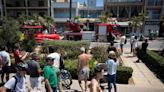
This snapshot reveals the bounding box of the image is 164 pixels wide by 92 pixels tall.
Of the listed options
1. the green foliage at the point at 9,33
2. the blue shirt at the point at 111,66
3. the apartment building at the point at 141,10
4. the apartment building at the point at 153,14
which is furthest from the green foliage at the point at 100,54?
the apartment building at the point at 153,14

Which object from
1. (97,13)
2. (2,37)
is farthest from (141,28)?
(2,37)

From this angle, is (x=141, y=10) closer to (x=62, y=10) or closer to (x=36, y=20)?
(x=62, y=10)

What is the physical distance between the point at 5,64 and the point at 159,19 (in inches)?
1727

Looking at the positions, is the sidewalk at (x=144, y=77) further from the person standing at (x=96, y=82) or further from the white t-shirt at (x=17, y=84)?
the white t-shirt at (x=17, y=84)

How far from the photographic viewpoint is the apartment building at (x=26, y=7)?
54.3 meters

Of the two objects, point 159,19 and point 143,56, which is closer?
point 143,56

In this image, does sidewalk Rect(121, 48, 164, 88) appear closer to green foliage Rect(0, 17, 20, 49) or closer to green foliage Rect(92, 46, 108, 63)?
green foliage Rect(92, 46, 108, 63)

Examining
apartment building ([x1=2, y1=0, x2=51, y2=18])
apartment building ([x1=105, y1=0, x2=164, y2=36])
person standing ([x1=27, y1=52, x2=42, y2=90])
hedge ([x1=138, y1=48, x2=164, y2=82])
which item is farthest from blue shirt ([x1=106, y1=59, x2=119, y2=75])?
apartment building ([x1=2, y1=0, x2=51, y2=18])

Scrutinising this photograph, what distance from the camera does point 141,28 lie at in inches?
2008

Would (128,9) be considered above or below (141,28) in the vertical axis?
above

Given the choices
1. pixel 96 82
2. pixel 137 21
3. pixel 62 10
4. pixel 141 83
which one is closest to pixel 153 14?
pixel 137 21

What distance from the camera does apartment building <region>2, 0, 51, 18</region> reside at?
5434 cm

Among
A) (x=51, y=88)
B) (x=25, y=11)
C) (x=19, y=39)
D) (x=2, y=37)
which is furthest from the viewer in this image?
(x=25, y=11)

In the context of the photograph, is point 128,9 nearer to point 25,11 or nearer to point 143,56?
point 25,11
